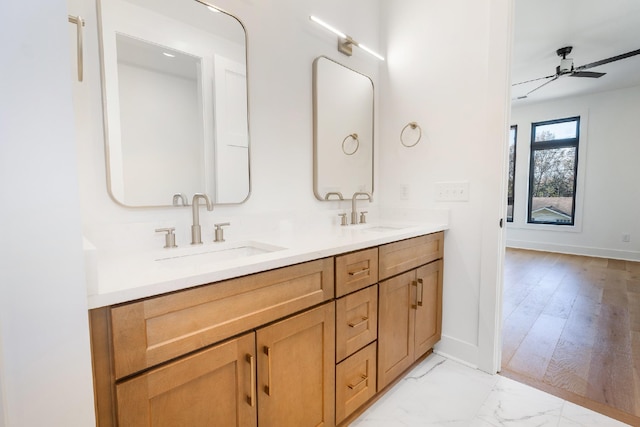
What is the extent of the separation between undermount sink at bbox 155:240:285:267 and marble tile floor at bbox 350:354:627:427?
0.95 meters

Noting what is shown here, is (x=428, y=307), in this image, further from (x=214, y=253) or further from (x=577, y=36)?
(x=577, y=36)

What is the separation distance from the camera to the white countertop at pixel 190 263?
684mm

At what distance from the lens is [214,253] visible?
1295 mm

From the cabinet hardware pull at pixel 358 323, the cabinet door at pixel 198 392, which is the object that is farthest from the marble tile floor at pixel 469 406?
→ the cabinet door at pixel 198 392

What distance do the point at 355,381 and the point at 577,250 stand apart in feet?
17.7

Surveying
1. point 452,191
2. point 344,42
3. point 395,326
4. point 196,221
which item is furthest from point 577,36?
point 196,221

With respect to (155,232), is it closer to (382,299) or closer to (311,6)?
(382,299)

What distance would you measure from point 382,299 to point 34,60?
1423mm

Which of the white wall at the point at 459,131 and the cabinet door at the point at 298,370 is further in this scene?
the white wall at the point at 459,131

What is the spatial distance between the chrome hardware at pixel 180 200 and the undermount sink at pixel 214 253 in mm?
203

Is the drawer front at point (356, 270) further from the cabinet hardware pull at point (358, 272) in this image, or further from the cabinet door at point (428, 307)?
the cabinet door at point (428, 307)

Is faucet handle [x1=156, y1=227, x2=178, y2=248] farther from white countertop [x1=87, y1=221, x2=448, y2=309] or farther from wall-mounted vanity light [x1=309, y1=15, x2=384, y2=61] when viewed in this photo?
wall-mounted vanity light [x1=309, y1=15, x2=384, y2=61]

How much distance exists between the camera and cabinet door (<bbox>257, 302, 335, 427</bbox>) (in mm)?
970

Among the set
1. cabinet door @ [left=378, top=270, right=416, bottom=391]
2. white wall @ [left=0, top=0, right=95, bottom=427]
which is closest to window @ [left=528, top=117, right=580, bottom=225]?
cabinet door @ [left=378, top=270, right=416, bottom=391]
